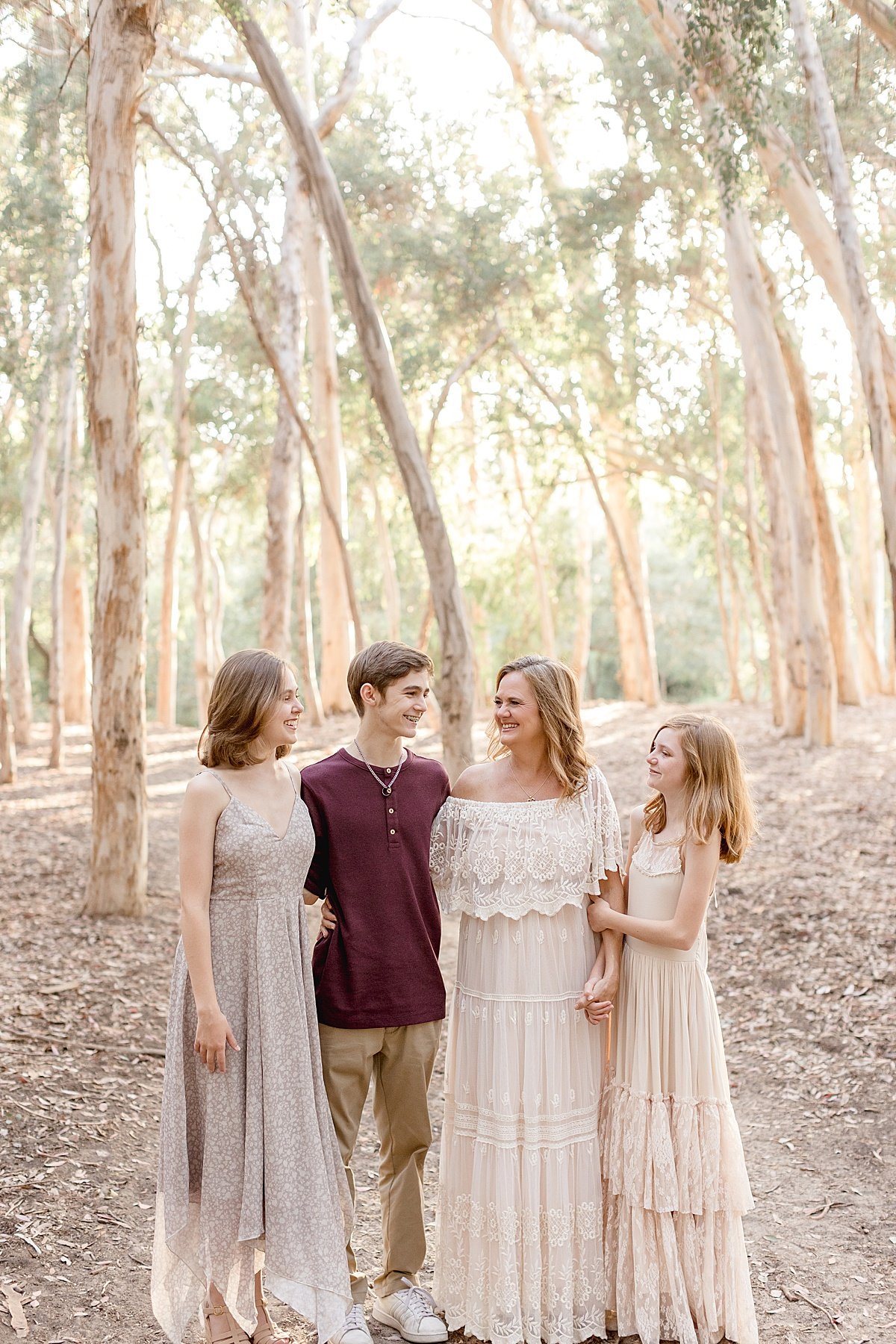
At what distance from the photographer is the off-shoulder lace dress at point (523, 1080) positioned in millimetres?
3189

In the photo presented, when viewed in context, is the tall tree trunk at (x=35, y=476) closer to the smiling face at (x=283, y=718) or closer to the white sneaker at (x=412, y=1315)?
the smiling face at (x=283, y=718)

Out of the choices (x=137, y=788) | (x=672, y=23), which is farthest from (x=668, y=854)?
(x=672, y=23)

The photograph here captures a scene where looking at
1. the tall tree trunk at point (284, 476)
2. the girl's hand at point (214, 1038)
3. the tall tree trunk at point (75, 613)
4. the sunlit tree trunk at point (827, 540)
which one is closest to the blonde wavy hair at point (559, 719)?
the girl's hand at point (214, 1038)

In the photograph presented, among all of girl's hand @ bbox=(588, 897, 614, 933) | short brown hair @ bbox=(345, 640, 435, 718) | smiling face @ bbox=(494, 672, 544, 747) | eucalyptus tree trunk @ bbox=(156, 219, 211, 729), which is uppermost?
eucalyptus tree trunk @ bbox=(156, 219, 211, 729)

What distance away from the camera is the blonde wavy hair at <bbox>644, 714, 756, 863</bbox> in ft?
10.7

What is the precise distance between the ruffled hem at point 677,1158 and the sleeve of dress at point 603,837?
24.4 inches

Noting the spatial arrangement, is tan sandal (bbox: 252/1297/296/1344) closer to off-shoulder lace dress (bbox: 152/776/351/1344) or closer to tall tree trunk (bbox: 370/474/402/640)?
off-shoulder lace dress (bbox: 152/776/351/1344)

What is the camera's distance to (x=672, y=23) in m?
10.4

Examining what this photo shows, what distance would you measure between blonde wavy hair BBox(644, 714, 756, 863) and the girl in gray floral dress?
1076 mm

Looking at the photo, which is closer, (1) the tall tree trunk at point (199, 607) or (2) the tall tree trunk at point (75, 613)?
(1) the tall tree trunk at point (199, 607)

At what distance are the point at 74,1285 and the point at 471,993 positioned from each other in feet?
5.08

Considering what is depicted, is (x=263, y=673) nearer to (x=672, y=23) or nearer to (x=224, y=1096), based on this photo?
(x=224, y=1096)

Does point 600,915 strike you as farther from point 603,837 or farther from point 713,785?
point 713,785

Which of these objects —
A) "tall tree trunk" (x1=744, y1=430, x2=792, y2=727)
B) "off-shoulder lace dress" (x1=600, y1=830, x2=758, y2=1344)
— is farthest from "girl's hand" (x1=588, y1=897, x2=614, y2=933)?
"tall tree trunk" (x1=744, y1=430, x2=792, y2=727)
